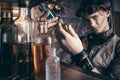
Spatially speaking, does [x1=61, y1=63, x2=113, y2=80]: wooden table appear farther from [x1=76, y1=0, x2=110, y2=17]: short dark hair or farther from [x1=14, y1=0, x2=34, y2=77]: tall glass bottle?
[x1=76, y1=0, x2=110, y2=17]: short dark hair

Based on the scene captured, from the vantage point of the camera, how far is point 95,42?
115cm

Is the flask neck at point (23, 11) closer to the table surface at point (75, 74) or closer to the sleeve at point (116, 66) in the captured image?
the table surface at point (75, 74)

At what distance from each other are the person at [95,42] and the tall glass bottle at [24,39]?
13 cm

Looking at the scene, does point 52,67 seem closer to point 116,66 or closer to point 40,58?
point 40,58

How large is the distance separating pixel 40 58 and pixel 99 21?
404 mm

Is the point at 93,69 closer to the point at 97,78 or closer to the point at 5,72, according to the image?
the point at 97,78

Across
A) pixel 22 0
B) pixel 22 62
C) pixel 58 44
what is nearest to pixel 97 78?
pixel 58 44

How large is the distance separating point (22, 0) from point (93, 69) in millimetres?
473

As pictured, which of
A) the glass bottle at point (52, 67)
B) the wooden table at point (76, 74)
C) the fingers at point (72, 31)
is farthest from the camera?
the fingers at point (72, 31)

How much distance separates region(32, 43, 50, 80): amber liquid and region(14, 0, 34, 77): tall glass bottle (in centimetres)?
4

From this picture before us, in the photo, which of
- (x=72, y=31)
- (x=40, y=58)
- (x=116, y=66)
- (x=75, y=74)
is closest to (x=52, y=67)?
(x=40, y=58)

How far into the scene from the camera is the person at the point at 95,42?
43.9 inches

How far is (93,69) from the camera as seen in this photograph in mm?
1121

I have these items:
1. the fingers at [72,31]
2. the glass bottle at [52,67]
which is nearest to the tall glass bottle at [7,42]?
the glass bottle at [52,67]
